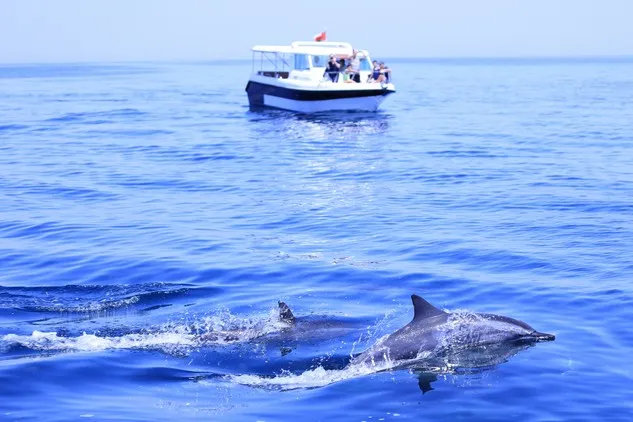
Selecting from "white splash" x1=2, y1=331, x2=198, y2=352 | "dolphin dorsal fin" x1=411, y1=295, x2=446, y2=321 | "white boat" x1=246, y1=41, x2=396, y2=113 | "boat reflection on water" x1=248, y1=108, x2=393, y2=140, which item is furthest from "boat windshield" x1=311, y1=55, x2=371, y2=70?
"dolphin dorsal fin" x1=411, y1=295, x2=446, y2=321

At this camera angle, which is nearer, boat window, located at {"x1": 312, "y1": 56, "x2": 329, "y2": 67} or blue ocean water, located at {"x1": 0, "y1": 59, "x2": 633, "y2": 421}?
blue ocean water, located at {"x1": 0, "y1": 59, "x2": 633, "y2": 421}

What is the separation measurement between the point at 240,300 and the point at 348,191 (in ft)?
38.0

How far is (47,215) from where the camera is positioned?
21516 mm

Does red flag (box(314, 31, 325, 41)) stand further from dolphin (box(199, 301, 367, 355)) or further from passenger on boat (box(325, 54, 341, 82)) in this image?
dolphin (box(199, 301, 367, 355))

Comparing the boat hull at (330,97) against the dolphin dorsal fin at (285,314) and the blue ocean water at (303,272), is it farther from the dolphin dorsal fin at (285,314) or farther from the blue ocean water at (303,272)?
the dolphin dorsal fin at (285,314)

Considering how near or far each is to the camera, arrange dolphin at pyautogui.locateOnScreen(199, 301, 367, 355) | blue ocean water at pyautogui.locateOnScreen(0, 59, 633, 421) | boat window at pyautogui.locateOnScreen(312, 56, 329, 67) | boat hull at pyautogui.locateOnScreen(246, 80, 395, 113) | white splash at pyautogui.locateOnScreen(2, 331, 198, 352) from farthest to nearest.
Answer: boat window at pyautogui.locateOnScreen(312, 56, 329, 67) < boat hull at pyautogui.locateOnScreen(246, 80, 395, 113) < dolphin at pyautogui.locateOnScreen(199, 301, 367, 355) < white splash at pyautogui.locateOnScreen(2, 331, 198, 352) < blue ocean water at pyautogui.locateOnScreen(0, 59, 633, 421)

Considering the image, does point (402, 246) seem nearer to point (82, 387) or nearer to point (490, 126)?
point (82, 387)

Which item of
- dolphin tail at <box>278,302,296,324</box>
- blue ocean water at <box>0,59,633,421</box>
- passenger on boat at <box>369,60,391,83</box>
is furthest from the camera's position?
passenger on boat at <box>369,60,391,83</box>

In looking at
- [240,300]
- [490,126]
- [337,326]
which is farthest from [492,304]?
[490,126]

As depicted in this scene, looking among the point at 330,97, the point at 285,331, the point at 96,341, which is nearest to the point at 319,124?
the point at 330,97

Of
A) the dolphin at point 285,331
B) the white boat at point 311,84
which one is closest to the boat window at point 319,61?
the white boat at point 311,84

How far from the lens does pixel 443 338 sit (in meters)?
11.0

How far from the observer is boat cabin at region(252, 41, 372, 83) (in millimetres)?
49625

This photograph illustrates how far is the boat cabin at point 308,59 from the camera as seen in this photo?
49.6 metres
